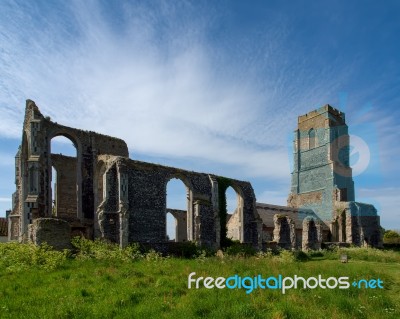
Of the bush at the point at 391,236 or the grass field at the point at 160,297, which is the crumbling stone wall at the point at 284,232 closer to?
the grass field at the point at 160,297

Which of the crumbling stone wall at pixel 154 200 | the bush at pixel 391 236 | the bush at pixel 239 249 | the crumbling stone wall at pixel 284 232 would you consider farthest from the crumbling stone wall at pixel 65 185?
the bush at pixel 391 236

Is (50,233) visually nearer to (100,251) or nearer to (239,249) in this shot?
(100,251)

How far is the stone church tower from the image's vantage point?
3831 cm

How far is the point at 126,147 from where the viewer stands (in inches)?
1027

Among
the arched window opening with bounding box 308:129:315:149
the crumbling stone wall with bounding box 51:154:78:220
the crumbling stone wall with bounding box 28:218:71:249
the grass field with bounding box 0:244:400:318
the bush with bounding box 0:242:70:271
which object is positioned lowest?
the grass field with bounding box 0:244:400:318

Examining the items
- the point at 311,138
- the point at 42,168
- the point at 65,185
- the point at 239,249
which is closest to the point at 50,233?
the point at 42,168

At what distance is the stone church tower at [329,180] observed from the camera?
3831 cm

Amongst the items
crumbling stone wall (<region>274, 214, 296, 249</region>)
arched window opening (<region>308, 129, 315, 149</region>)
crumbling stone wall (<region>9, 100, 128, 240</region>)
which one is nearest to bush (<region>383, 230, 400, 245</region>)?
arched window opening (<region>308, 129, 315, 149</region>)

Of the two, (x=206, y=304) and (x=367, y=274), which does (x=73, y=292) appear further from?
(x=367, y=274)

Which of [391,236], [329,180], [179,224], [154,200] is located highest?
[329,180]

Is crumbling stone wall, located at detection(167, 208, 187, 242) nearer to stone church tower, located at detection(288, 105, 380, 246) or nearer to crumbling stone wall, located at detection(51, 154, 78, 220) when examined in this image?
crumbling stone wall, located at detection(51, 154, 78, 220)

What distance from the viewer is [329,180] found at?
4153 cm

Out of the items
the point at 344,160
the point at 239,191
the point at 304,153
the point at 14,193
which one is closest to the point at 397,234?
the point at 344,160

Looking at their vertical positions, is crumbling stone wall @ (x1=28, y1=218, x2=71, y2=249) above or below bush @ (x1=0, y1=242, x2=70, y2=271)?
above
